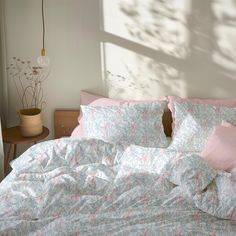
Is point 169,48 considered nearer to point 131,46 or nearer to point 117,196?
point 131,46

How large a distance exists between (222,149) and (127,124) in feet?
2.25

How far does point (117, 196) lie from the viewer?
2016 mm

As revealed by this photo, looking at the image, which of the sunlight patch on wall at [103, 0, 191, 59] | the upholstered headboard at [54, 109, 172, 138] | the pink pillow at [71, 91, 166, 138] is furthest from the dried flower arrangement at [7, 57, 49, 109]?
the sunlight patch on wall at [103, 0, 191, 59]

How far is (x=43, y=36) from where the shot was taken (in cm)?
308

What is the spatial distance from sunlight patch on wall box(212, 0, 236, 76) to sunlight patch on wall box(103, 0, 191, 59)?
22cm

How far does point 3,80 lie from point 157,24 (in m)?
1.32

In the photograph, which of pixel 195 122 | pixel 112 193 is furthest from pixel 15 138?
pixel 195 122

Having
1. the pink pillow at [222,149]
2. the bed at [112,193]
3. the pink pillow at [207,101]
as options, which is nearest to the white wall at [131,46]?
the pink pillow at [207,101]

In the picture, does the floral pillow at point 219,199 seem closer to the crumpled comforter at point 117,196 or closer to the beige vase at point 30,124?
the crumpled comforter at point 117,196

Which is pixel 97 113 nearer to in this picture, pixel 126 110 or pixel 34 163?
pixel 126 110

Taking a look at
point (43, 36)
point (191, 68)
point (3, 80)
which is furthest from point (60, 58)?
point (191, 68)

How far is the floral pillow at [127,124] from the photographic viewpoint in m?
2.73

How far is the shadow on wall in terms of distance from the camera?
2936 mm

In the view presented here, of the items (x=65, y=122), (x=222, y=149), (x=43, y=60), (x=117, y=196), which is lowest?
(x=117, y=196)
